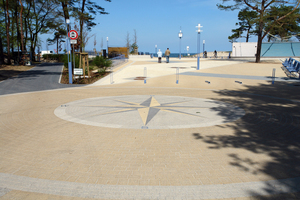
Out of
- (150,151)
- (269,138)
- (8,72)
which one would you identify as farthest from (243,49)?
(150,151)

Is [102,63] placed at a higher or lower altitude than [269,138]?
higher

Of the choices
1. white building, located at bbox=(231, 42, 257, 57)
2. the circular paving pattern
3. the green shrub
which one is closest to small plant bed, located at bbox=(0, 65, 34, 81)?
the green shrub

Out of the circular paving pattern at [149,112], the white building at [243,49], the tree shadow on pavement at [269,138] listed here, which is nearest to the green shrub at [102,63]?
the circular paving pattern at [149,112]

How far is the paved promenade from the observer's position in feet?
12.5

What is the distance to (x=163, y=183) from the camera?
3.98 m

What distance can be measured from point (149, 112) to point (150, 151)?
3423mm

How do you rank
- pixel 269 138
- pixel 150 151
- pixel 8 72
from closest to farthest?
1. pixel 150 151
2. pixel 269 138
3. pixel 8 72

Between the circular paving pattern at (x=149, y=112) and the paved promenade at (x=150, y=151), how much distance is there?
3cm

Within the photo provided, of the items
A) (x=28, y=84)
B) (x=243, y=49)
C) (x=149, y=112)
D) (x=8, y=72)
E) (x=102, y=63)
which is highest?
(x=243, y=49)

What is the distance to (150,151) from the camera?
17.3ft

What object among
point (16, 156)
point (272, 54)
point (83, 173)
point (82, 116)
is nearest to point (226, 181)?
point (83, 173)

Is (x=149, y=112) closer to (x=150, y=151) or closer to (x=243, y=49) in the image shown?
(x=150, y=151)

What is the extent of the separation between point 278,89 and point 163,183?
41.2 ft

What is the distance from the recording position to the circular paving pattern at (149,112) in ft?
24.1
